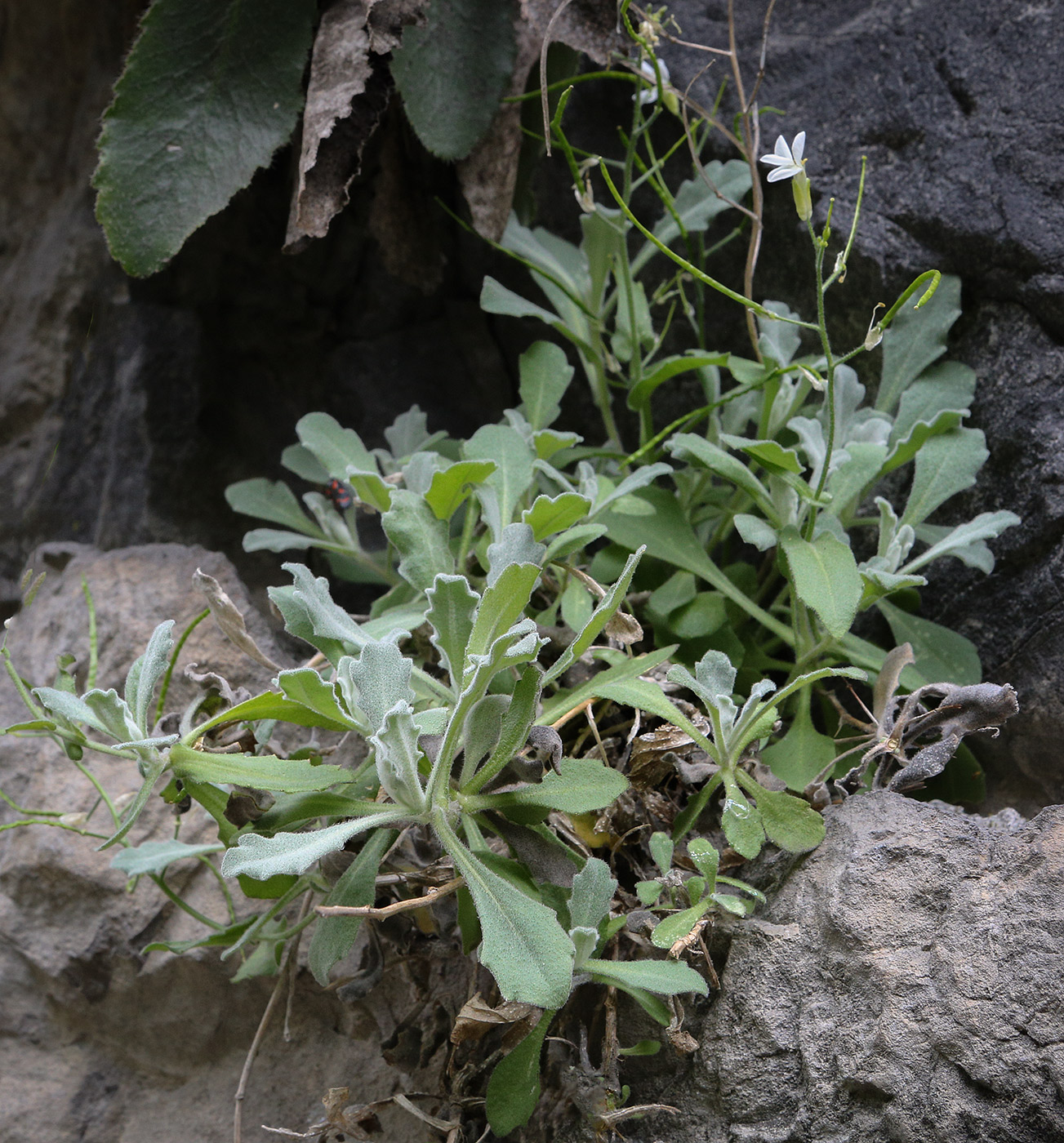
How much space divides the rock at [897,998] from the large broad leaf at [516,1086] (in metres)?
0.13

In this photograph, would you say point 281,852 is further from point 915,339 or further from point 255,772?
point 915,339

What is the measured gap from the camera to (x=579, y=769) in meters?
0.92

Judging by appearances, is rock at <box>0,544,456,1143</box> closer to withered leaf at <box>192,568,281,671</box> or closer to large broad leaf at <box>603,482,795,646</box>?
withered leaf at <box>192,568,281,671</box>

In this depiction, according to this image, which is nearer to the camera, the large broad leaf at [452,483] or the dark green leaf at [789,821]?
the dark green leaf at [789,821]

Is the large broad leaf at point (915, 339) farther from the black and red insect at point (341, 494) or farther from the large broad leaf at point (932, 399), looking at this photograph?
the black and red insect at point (341, 494)

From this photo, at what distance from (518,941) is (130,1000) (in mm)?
762

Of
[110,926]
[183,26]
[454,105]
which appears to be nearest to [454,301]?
[454,105]

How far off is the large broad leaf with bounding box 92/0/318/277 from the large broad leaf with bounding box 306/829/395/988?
88 centimetres

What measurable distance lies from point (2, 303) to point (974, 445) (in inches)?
71.9

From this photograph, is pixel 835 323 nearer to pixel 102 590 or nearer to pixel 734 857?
pixel 734 857

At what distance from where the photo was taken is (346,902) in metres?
0.89

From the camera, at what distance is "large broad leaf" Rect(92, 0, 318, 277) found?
1.29 m

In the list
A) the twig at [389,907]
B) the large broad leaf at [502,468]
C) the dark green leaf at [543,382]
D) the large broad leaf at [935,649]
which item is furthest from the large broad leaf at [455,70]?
the twig at [389,907]

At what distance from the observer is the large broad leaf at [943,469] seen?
3.86 ft
